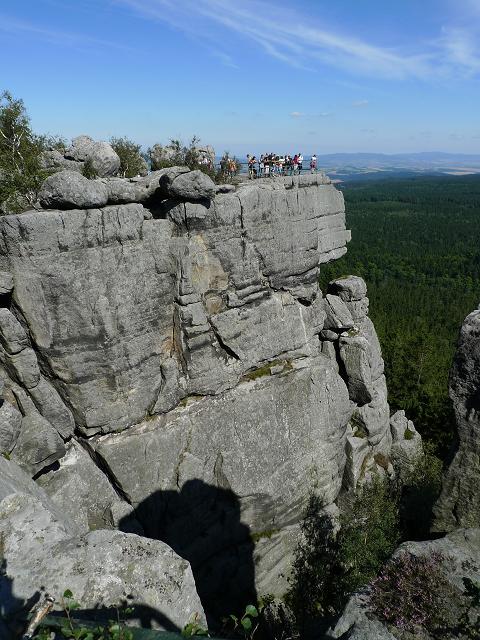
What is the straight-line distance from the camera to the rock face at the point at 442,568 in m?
7.46

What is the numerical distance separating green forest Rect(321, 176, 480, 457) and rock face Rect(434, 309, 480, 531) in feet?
8.95

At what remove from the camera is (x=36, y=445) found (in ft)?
47.6

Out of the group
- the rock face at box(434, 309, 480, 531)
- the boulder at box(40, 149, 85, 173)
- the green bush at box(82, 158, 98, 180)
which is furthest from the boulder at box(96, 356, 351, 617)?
the boulder at box(40, 149, 85, 173)

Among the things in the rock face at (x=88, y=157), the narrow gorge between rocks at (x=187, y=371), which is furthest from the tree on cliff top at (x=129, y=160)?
the narrow gorge between rocks at (x=187, y=371)

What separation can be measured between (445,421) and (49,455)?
2749cm

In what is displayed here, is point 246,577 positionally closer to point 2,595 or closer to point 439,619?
point 439,619

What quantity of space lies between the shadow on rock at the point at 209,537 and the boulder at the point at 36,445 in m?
3.52

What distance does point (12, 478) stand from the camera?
37.5 feet

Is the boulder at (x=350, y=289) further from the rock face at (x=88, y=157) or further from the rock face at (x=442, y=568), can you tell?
the rock face at (x=442, y=568)

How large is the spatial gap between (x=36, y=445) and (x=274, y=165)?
58.0 feet

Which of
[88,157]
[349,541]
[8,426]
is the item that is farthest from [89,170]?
[349,541]

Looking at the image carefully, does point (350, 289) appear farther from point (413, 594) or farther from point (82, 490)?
point (413, 594)

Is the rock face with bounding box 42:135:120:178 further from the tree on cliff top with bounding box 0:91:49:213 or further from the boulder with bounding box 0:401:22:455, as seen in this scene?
the boulder with bounding box 0:401:22:455

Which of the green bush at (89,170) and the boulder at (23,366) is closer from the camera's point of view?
the boulder at (23,366)
